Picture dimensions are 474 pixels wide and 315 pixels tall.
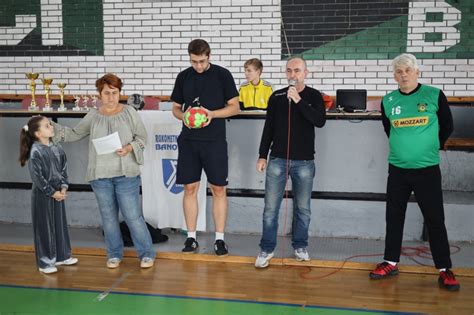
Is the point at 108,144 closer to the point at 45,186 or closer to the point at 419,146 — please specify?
the point at 45,186

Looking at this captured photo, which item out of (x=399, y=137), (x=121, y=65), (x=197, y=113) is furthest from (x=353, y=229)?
(x=121, y=65)

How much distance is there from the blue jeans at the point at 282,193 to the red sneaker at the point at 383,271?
0.64 meters

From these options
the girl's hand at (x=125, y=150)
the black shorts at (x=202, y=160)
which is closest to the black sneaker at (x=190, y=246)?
the black shorts at (x=202, y=160)

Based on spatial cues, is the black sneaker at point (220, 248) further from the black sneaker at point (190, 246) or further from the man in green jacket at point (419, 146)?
the man in green jacket at point (419, 146)

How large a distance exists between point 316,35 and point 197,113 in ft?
12.0

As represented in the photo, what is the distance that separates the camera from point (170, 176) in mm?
5477

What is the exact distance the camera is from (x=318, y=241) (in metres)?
5.33

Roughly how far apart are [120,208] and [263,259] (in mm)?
1232

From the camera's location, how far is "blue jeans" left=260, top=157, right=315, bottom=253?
452 cm

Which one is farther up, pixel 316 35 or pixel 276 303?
pixel 316 35

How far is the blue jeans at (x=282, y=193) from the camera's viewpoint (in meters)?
4.52

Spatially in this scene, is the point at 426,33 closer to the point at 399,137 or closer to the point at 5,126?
the point at 399,137

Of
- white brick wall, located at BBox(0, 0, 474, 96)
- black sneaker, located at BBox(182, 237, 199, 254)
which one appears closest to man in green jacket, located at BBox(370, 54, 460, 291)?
black sneaker, located at BBox(182, 237, 199, 254)

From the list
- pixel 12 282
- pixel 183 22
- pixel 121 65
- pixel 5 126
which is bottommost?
pixel 12 282
